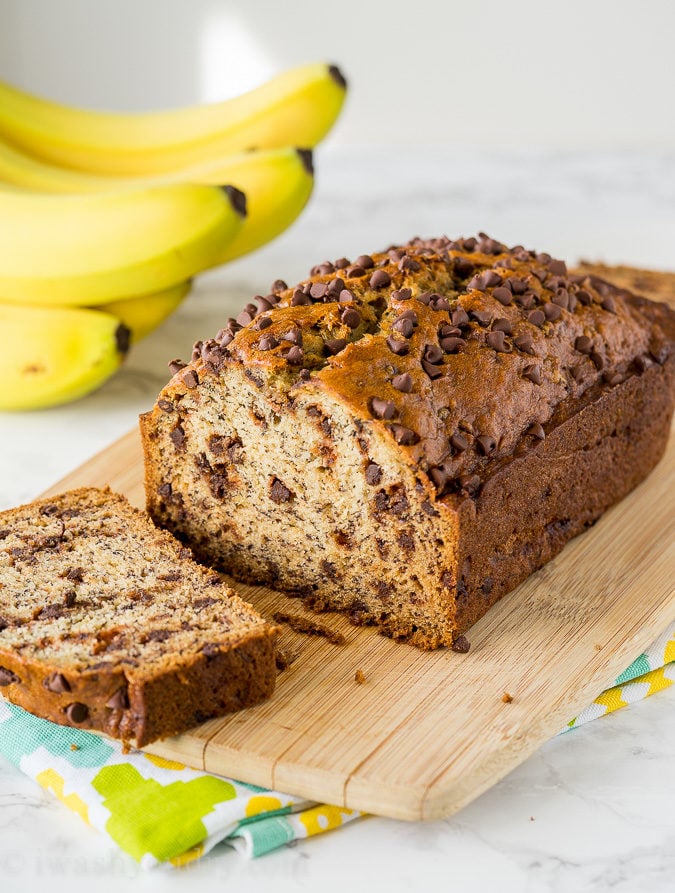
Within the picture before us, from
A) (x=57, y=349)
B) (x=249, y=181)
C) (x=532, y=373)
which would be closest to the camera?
(x=532, y=373)

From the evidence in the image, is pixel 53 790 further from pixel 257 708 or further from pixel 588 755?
pixel 588 755

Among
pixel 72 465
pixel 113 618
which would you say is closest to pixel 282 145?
pixel 72 465

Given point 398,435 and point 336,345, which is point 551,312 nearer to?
point 336,345

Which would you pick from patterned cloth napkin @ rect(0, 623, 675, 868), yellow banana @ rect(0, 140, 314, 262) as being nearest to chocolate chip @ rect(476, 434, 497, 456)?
patterned cloth napkin @ rect(0, 623, 675, 868)

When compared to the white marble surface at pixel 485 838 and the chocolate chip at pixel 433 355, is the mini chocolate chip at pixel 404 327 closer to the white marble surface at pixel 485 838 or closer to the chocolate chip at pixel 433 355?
the chocolate chip at pixel 433 355

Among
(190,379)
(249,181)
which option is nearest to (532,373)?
(190,379)

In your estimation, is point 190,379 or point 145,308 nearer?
point 190,379
